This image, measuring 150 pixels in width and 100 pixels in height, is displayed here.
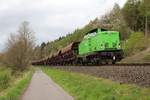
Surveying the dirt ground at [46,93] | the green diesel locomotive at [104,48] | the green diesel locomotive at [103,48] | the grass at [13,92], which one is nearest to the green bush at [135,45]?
the green diesel locomotive at [103,48]

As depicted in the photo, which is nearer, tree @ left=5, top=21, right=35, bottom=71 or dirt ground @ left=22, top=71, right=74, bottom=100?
dirt ground @ left=22, top=71, right=74, bottom=100

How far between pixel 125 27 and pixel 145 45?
36.3m

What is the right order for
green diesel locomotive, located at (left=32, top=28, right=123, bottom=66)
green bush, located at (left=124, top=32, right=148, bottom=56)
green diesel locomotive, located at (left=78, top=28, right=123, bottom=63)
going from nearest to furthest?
green diesel locomotive, located at (left=78, top=28, right=123, bottom=63), green diesel locomotive, located at (left=32, top=28, right=123, bottom=66), green bush, located at (left=124, top=32, right=148, bottom=56)

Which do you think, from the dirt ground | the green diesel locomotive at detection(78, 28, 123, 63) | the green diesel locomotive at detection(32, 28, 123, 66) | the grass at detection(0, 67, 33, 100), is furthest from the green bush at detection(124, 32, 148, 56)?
the dirt ground

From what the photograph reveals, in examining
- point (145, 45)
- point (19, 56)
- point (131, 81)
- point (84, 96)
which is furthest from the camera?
point (19, 56)

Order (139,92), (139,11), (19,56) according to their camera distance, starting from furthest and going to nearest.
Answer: (139,11) < (19,56) < (139,92)

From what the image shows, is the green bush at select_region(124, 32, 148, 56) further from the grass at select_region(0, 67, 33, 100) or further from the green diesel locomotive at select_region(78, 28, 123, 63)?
the grass at select_region(0, 67, 33, 100)

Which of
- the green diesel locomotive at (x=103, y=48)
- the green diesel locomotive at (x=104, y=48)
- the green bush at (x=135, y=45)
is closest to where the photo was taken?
the green diesel locomotive at (x=104, y=48)

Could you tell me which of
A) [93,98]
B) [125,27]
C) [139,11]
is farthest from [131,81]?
[125,27]

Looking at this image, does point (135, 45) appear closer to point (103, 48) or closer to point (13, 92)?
point (103, 48)

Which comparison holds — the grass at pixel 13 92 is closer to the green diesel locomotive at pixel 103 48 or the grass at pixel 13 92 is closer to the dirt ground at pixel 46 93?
the dirt ground at pixel 46 93

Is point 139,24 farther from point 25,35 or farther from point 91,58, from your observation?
point 91,58

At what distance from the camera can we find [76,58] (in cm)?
5416

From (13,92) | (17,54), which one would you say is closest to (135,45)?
(17,54)
